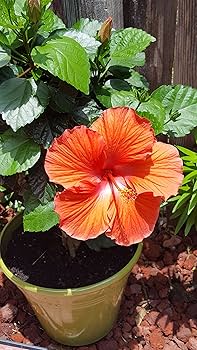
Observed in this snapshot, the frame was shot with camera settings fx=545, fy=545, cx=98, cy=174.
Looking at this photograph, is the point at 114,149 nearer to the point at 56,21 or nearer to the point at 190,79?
the point at 56,21

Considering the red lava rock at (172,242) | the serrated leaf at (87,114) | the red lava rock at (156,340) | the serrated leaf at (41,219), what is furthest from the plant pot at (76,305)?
the serrated leaf at (87,114)

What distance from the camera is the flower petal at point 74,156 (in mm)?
1141

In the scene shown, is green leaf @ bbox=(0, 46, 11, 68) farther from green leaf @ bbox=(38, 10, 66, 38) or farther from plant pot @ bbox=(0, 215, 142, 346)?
plant pot @ bbox=(0, 215, 142, 346)

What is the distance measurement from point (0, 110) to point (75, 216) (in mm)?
287

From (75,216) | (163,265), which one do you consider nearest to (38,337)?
(163,265)

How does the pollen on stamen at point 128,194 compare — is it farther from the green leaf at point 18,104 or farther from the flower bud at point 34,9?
the flower bud at point 34,9

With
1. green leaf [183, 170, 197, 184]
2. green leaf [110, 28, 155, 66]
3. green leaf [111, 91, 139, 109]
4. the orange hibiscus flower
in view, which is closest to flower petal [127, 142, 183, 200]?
the orange hibiscus flower

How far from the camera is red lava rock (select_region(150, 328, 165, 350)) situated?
5.72ft

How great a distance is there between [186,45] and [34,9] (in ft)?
2.14

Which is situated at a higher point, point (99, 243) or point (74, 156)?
point (74, 156)

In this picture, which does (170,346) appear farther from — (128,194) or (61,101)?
(61,101)

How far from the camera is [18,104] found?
1205 millimetres

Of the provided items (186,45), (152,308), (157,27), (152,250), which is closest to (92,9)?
(157,27)

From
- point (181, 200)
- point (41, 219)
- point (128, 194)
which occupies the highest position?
point (128, 194)
